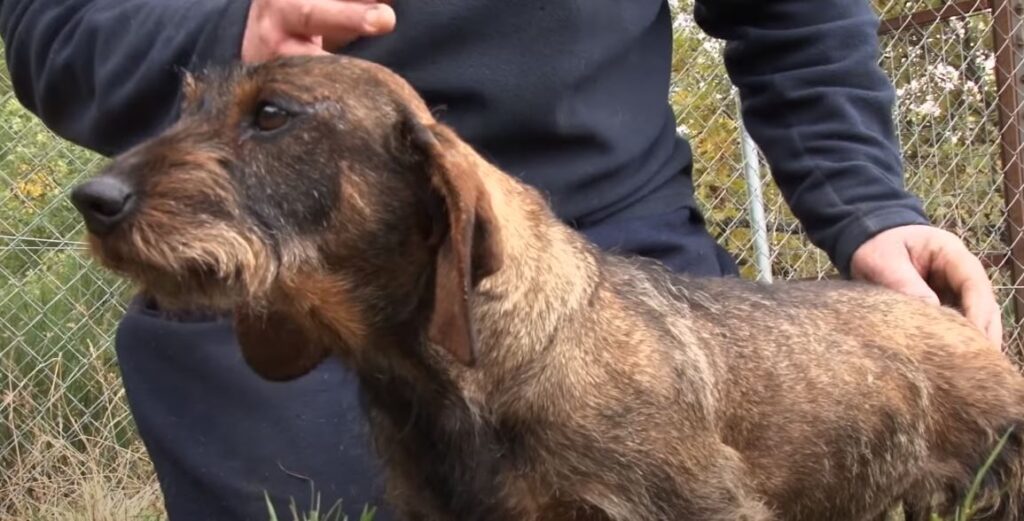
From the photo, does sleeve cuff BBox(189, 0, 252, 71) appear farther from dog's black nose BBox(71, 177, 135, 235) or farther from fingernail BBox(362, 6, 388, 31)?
dog's black nose BBox(71, 177, 135, 235)

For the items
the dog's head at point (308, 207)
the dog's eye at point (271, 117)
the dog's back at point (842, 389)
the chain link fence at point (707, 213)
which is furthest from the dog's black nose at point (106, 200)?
the chain link fence at point (707, 213)

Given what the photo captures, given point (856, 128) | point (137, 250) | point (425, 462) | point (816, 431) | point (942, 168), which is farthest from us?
point (942, 168)

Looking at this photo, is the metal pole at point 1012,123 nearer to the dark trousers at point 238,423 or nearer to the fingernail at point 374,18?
the dark trousers at point 238,423

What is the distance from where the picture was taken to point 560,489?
274 centimetres

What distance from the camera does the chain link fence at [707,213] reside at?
17.9 feet

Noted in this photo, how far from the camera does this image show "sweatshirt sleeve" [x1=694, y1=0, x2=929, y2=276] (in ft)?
13.3

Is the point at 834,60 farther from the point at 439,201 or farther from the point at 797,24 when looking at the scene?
the point at 439,201

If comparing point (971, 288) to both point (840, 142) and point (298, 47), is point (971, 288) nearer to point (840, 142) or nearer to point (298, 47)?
point (840, 142)

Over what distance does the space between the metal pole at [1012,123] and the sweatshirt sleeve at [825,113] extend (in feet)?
10.6

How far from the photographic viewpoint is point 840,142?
411cm

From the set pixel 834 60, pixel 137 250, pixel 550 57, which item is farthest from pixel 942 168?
pixel 137 250

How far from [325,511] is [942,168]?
531cm

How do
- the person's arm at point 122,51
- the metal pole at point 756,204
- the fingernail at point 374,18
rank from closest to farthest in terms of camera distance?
the fingernail at point 374,18 < the person's arm at point 122,51 < the metal pole at point 756,204

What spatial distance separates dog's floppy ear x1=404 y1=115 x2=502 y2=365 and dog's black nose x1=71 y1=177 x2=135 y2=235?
568mm
